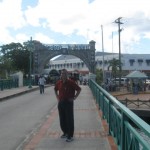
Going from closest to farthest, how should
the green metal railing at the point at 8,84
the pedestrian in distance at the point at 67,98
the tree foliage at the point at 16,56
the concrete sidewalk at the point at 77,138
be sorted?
the concrete sidewalk at the point at 77,138, the pedestrian in distance at the point at 67,98, the green metal railing at the point at 8,84, the tree foliage at the point at 16,56

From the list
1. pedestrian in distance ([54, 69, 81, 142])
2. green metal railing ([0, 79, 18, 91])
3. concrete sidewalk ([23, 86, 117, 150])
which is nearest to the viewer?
concrete sidewalk ([23, 86, 117, 150])

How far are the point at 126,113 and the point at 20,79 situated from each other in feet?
149

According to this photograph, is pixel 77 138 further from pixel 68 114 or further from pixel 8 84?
pixel 8 84

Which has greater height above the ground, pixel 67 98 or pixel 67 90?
pixel 67 90

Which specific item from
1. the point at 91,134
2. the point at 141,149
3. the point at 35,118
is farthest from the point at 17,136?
the point at 141,149

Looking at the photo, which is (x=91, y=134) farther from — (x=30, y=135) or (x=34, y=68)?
(x=34, y=68)

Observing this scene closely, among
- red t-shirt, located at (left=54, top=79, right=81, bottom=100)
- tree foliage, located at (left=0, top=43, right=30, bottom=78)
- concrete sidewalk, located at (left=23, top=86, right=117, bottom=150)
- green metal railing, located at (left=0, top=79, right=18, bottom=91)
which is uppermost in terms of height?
tree foliage, located at (left=0, top=43, right=30, bottom=78)

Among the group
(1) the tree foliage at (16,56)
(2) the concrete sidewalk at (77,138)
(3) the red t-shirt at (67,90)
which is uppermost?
(1) the tree foliage at (16,56)

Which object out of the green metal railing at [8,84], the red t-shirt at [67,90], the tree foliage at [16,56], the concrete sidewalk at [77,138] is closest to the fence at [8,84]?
the green metal railing at [8,84]

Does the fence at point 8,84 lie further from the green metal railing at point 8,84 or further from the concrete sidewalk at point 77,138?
the concrete sidewalk at point 77,138

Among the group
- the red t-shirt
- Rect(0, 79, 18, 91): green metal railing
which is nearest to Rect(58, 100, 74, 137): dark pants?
the red t-shirt

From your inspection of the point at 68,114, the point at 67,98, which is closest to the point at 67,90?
the point at 67,98

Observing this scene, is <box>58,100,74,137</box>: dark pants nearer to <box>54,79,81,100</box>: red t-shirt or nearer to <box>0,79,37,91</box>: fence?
<box>54,79,81,100</box>: red t-shirt

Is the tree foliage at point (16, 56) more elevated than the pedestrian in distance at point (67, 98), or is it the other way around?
the tree foliage at point (16, 56)
